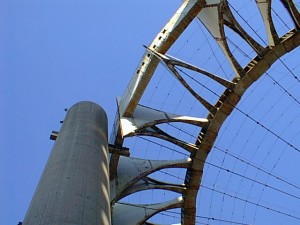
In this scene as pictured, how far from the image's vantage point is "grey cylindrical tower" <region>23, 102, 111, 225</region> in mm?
9789

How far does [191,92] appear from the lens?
84.7 feet

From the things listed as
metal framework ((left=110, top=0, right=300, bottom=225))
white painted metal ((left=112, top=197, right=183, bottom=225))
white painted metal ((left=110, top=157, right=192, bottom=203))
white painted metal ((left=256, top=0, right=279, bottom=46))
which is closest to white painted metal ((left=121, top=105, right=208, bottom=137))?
metal framework ((left=110, top=0, right=300, bottom=225))

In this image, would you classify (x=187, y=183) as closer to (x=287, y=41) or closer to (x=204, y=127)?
(x=204, y=127)

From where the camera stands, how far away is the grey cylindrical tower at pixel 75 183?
9789mm

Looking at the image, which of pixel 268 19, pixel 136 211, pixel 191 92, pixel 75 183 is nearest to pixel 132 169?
pixel 136 211

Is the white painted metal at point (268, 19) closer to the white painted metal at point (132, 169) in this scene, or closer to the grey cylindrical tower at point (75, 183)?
the white painted metal at point (132, 169)

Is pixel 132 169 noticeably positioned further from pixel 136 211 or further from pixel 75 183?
pixel 75 183

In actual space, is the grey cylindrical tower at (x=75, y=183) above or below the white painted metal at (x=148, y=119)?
below

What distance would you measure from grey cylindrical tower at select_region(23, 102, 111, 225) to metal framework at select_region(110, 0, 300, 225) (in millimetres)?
9378

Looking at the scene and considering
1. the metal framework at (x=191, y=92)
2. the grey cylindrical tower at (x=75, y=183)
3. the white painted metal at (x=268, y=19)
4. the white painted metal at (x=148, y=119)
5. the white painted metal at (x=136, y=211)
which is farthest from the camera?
the white painted metal at (x=136, y=211)

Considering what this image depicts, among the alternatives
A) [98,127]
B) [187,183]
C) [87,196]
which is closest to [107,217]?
Result: [87,196]

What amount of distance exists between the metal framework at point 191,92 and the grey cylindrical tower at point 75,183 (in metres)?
9.38

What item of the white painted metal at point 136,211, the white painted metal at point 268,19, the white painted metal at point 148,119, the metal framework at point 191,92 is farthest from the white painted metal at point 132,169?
the white painted metal at point 268,19

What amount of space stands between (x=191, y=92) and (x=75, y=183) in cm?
1535
